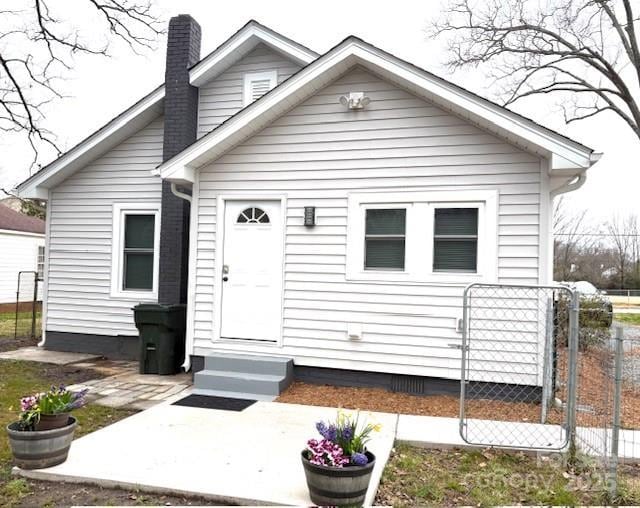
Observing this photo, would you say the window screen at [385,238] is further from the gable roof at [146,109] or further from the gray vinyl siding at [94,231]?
the gray vinyl siding at [94,231]

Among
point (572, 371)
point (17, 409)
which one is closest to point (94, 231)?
point (17, 409)

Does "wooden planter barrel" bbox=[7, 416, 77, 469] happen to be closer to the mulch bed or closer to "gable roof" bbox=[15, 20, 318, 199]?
"gable roof" bbox=[15, 20, 318, 199]

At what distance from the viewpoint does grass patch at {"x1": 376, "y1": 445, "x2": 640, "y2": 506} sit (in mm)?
3314

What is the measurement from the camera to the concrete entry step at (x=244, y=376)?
5.86 m

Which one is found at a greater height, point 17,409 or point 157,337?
point 157,337

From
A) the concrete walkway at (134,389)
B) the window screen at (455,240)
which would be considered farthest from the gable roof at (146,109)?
the concrete walkway at (134,389)

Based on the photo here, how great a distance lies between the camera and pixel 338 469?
9.63 feet

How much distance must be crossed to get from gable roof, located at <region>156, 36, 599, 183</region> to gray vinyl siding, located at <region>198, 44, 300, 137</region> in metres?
1.82

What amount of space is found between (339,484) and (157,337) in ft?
15.7

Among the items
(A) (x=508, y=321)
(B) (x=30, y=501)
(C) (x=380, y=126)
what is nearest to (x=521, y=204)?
(A) (x=508, y=321)

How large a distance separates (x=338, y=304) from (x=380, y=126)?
2.40 metres

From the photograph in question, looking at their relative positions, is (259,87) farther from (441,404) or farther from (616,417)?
(616,417)

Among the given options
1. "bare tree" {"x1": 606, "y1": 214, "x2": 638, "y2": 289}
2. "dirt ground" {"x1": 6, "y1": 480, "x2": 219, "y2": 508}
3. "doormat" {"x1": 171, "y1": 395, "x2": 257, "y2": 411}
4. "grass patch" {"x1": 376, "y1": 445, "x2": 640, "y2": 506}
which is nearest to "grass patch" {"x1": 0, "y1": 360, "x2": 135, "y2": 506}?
"dirt ground" {"x1": 6, "y1": 480, "x2": 219, "y2": 508}

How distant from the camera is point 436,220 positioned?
234 inches
